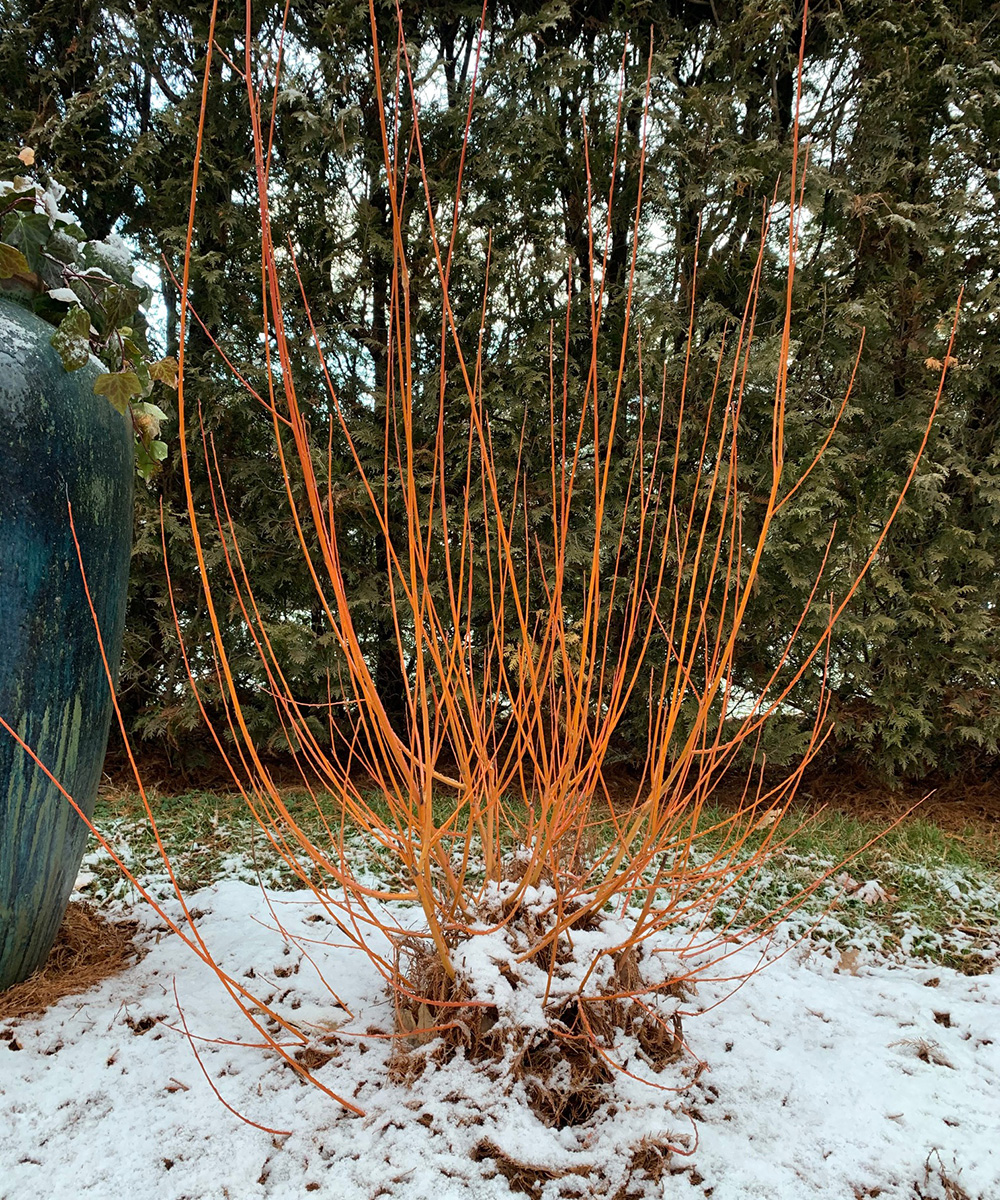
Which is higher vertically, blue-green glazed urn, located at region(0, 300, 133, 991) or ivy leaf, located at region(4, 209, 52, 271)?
ivy leaf, located at region(4, 209, 52, 271)

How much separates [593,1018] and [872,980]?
80 cm

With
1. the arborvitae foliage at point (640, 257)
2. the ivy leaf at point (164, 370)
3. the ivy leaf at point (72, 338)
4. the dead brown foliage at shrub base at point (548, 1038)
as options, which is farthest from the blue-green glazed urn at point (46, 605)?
the arborvitae foliage at point (640, 257)

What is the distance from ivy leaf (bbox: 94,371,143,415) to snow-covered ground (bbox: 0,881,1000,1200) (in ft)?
3.54

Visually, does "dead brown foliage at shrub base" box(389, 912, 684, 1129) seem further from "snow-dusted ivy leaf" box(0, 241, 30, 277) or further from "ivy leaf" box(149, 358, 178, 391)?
"snow-dusted ivy leaf" box(0, 241, 30, 277)

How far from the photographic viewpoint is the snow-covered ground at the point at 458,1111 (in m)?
0.98

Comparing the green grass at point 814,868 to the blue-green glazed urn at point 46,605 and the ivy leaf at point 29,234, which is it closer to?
the blue-green glazed urn at point 46,605

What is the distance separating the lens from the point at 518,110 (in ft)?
9.90

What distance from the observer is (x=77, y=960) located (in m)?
1.51

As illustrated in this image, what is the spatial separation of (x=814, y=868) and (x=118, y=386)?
2361mm

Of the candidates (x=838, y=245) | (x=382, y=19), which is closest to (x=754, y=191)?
(x=838, y=245)

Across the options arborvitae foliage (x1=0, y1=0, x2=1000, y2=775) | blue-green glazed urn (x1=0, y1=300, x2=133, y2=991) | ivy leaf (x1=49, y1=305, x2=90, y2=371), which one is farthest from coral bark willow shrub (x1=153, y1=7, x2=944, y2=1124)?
arborvitae foliage (x1=0, y1=0, x2=1000, y2=775)

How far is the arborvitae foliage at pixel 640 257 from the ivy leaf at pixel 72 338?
62.5 inches

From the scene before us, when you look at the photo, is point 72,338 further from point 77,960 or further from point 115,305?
point 77,960

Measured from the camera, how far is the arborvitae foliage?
9.23 ft
